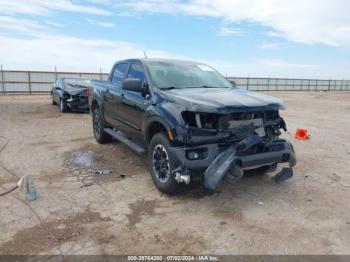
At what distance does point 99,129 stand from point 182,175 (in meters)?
4.11

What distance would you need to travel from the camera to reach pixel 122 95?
6.09 m

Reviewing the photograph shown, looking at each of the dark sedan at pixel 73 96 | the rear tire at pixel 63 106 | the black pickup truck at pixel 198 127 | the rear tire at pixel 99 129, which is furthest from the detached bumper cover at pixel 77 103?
the black pickup truck at pixel 198 127

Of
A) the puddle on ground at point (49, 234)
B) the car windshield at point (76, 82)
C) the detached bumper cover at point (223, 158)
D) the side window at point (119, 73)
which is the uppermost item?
the side window at point (119, 73)

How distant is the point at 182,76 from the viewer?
550 cm

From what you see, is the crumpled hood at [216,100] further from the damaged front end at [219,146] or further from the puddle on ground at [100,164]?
the puddle on ground at [100,164]

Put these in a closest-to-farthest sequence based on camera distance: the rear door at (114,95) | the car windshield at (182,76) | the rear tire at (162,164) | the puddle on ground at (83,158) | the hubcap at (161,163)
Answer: the rear tire at (162,164) < the hubcap at (161,163) < the car windshield at (182,76) < the puddle on ground at (83,158) < the rear door at (114,95)

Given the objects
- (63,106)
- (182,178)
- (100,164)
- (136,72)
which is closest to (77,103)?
(63,106)

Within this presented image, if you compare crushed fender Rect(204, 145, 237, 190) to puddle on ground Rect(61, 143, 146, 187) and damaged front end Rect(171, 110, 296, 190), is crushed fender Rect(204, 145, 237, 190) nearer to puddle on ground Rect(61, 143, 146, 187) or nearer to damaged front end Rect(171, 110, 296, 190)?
damaged front end Rect(171, 110, 296, 190)

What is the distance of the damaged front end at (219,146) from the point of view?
4.10 m

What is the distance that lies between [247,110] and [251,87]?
37023mm

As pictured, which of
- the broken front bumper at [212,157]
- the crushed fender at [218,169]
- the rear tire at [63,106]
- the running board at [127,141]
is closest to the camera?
the crushed fender at [218,169]

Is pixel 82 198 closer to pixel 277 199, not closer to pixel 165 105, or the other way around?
pixel 165 105

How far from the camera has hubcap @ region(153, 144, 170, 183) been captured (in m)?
4.55

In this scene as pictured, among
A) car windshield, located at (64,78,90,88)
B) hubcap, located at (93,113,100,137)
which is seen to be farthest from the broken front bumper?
car windshield, located at (64,78,90,88)
